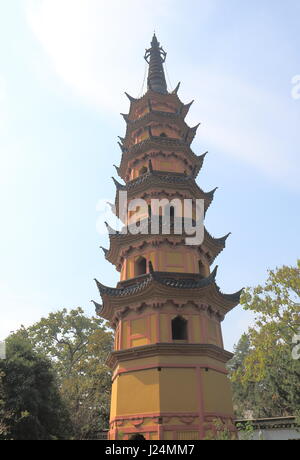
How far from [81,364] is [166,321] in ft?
48.8

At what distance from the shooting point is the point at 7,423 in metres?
→ 14.6

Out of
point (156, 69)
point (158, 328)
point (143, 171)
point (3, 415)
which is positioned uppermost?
point (156, 69)

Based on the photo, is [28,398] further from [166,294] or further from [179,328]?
[166,294]

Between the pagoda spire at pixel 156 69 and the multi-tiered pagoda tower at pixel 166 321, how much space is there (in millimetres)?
6862

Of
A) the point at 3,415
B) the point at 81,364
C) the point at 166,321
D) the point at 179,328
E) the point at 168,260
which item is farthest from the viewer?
the point at 81,364

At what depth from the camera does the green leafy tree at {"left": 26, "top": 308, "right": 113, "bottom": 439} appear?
73.7 feet

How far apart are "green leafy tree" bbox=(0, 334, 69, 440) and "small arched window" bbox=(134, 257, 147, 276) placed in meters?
6.59

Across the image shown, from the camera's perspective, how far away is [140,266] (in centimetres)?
1788

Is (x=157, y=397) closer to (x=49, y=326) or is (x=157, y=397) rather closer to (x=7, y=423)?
(x=7, y=423)

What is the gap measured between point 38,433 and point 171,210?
39.8 feet

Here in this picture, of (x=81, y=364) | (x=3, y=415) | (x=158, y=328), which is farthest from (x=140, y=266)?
(x=81, y=364)

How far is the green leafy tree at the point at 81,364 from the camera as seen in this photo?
73.7 ft

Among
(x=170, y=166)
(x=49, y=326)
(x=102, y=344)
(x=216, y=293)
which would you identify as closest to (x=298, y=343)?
(x=216, y=293)

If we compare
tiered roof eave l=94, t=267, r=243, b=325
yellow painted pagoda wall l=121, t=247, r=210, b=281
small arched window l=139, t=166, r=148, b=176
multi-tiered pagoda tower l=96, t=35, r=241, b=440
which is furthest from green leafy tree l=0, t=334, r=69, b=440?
small arched window l=139, t=166, r=148, b=176
